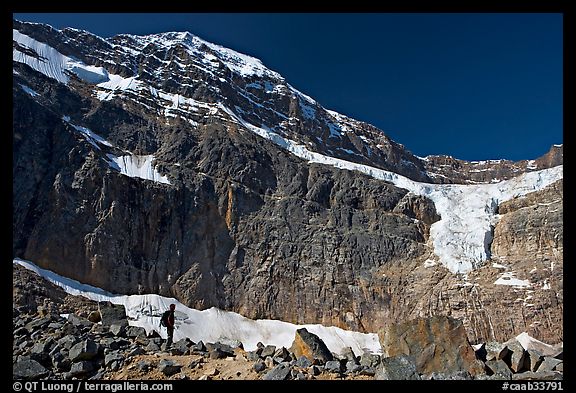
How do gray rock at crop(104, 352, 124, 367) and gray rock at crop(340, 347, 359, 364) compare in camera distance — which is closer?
gray rock at crop(104, 352, 124, 367)

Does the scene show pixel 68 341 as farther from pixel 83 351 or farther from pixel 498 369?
pixel 498 369

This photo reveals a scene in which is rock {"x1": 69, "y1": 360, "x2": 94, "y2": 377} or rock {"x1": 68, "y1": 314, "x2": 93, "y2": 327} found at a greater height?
rock {"x1": 68, "y1": 314, "x2": 93, "y2": 327}

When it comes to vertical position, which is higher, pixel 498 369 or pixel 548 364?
pixel 548 364

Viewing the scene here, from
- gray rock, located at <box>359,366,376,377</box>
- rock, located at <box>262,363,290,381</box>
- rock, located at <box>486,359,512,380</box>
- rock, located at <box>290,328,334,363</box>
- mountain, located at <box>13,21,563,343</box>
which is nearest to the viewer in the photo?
rock, located at <box>262,363,290,381</box>

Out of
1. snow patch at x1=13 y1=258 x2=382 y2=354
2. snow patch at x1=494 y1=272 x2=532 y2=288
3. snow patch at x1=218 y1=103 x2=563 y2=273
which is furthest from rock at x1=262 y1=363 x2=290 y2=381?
snow patch at x1=218 y1=103 x2=563 y2=273

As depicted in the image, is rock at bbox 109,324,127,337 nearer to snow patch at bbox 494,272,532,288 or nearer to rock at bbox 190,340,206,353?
rock at bbox 190,340,206,353

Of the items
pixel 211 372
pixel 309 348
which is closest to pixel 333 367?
pixel 309 348
